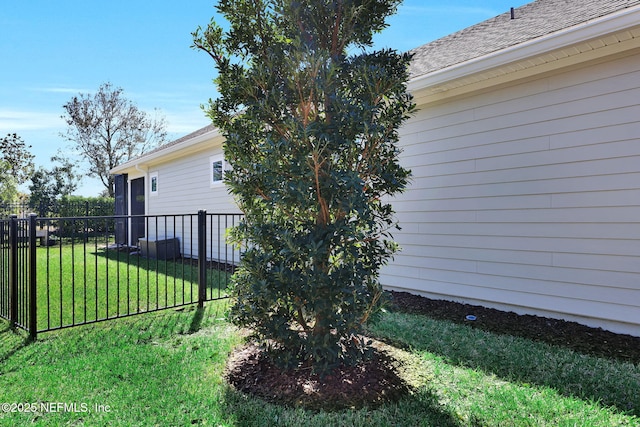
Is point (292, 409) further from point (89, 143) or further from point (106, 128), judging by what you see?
point (89, 143)

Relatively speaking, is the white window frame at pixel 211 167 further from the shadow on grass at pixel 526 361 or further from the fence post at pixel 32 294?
the shadow on grass at pixel 526 361

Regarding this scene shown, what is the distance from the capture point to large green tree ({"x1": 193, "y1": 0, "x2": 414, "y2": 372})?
2.46 metres

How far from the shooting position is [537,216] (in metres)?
3.96

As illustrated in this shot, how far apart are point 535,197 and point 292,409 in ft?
10.8

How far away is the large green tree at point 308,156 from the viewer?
2.46m

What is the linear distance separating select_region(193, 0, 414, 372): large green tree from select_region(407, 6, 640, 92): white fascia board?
1.49 m

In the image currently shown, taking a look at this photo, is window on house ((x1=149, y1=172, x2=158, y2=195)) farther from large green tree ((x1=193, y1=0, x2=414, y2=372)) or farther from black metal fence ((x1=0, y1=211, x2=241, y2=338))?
large green tree ((x1=193, y1=0, x2=414, y2=372))

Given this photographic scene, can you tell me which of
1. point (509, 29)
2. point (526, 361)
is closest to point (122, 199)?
point (509, 29)

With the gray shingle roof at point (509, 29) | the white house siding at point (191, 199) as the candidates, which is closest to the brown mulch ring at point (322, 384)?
the gray shingle roof at point (509, 29)

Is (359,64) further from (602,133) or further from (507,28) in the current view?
(507,28)

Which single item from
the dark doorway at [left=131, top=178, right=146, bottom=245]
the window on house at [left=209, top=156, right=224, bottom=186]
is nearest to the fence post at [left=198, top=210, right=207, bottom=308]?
the window on house at [left=209, top=156, right=224, bottom=186]

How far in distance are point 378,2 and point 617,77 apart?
7.85ft

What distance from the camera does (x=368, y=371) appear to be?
2.69m

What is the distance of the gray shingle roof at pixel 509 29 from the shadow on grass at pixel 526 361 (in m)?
2.89
